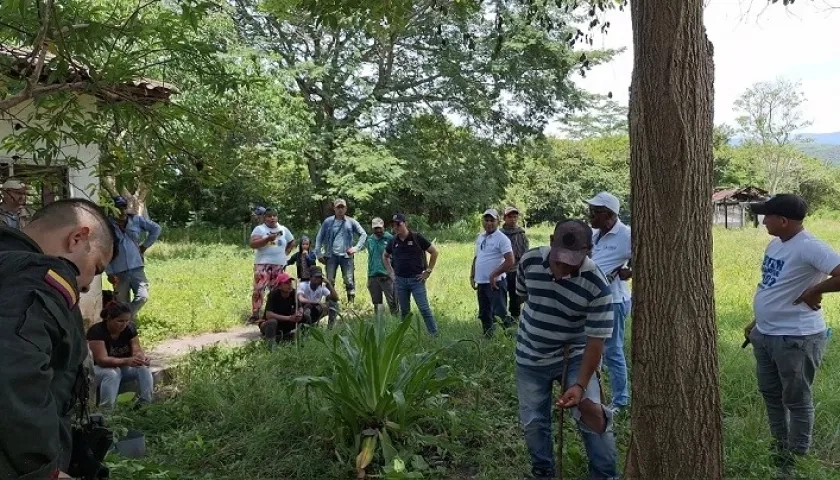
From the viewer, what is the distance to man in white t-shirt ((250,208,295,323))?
7961mm

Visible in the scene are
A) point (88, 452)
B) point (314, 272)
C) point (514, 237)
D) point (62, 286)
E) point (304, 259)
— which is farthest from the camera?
point (304, 259)

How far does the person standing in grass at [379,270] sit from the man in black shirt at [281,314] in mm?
1328

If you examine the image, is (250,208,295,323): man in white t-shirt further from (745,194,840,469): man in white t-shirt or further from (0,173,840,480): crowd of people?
(745,194,840,469): man in white t-shirt

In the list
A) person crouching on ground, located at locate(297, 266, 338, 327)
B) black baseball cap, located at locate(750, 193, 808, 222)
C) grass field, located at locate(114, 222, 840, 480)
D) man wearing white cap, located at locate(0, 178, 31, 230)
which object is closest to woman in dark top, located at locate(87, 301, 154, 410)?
grass field, located at locate(114, 222, 840, 480)

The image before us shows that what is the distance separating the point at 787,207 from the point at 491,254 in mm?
3524

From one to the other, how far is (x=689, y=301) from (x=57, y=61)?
112 inches

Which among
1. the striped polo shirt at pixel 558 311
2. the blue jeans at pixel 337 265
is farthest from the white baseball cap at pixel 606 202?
the blue jeans at pixel 337 265

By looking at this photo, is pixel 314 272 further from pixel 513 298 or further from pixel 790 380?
pixel 790 380

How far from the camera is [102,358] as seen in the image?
15.9 feet

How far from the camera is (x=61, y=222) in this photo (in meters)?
1.74

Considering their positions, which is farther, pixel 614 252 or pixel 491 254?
pixel 491 254

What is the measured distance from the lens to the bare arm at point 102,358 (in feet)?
15.9

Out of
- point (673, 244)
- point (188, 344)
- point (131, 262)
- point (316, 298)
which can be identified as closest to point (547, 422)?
point (673, 244)

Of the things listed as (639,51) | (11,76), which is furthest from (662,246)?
(11,76)
